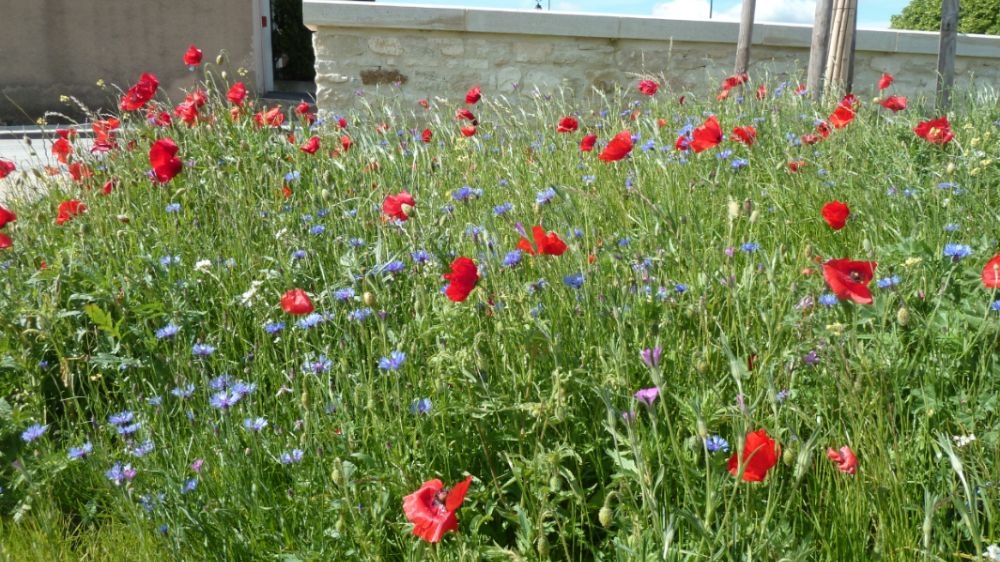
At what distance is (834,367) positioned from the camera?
166 centimetres

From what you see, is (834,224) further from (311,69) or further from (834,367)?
(311,69)

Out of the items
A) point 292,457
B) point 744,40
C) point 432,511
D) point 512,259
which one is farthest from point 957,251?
point 744,40

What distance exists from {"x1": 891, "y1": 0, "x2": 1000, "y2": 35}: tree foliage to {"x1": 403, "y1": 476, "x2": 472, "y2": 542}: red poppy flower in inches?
553

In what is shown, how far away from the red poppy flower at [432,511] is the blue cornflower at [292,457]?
51 centimetres

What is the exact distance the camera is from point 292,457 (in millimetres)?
1627

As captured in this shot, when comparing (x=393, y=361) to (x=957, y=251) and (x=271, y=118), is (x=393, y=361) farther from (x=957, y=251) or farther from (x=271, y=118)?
(x=271, y=118)

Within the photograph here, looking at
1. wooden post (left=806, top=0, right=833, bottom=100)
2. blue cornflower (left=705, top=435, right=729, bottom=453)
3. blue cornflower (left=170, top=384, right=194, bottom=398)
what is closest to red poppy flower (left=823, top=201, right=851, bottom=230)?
blue cornflower (left=705, top=435, right=729, bottom=453)

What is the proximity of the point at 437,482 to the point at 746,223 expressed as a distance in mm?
2075

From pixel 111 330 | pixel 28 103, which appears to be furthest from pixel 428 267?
pixel 28 103

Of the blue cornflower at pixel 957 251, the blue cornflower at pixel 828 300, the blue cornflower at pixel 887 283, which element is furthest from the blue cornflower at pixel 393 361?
the blue cornflower at pixel 957 251

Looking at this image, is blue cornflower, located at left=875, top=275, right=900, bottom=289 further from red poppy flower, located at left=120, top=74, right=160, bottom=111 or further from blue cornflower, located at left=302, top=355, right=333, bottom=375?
red poppy flower, located at left=120, top=74, right=160, bottom=111

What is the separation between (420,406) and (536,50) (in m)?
5.93

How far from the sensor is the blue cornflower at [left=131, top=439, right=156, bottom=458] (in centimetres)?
165

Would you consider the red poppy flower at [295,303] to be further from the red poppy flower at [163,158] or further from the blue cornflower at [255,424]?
the red poppy flower at [163,158]
